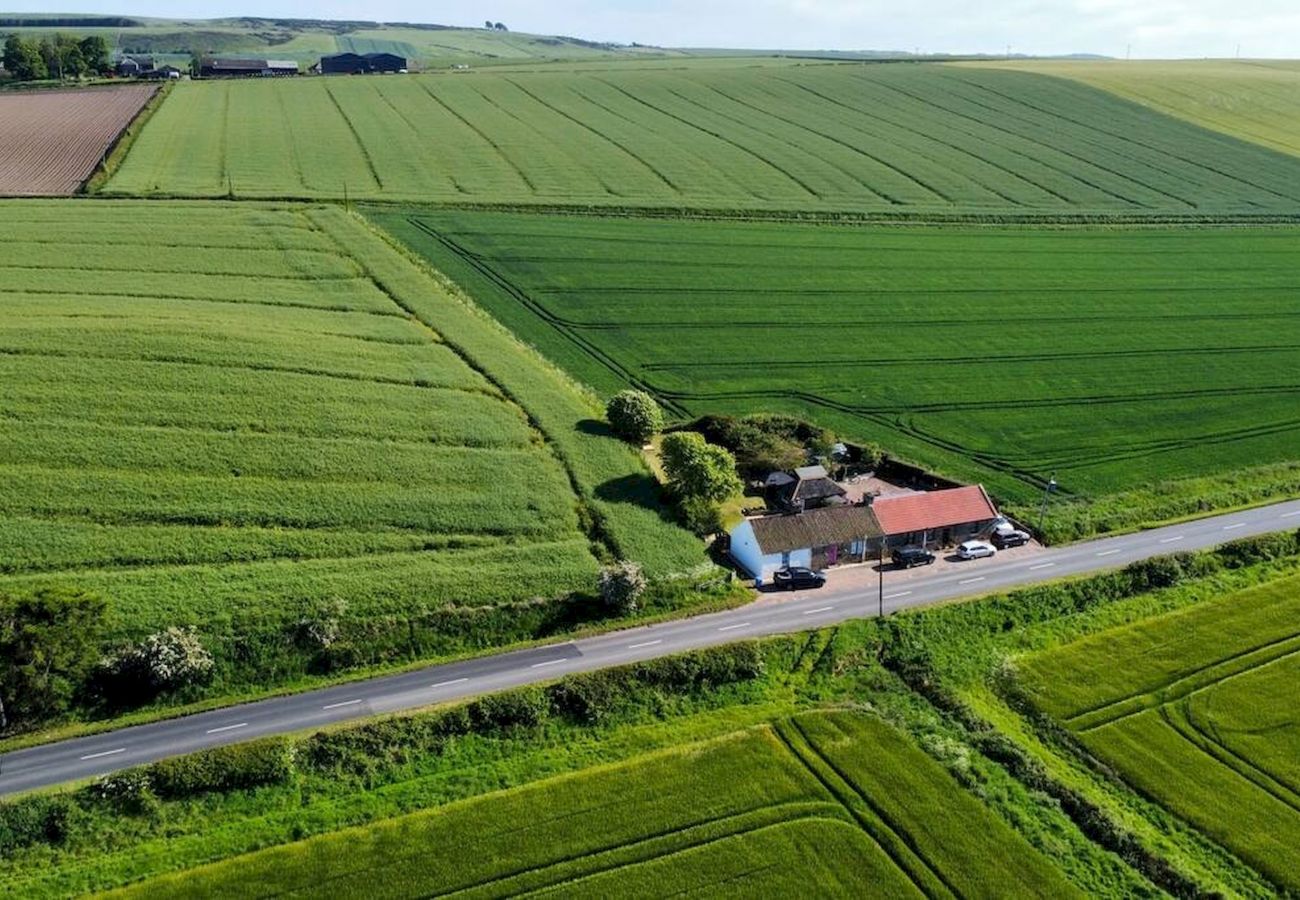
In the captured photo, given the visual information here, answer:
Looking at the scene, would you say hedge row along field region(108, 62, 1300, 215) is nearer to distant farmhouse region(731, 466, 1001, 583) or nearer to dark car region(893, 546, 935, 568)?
distant farmhouse region(731, 466, 1001, 583)

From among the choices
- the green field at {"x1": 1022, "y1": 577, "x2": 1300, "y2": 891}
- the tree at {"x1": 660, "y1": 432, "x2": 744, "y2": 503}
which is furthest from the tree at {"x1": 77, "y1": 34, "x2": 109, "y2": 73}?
the green field at {"x1": 1022, "y1": 577, "x2": 1300, "y2": 891}

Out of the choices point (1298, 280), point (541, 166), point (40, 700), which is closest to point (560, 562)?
point (40, 700)

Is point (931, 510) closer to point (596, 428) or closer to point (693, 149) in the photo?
point (596, 428)

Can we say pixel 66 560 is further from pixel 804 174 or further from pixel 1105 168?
pixel 1105 168

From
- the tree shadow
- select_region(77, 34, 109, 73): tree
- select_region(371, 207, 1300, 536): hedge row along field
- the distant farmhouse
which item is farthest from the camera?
select_region(77, 34, 109, 73): tree

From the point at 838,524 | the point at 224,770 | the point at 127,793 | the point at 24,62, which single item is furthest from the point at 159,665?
the point at 24,62

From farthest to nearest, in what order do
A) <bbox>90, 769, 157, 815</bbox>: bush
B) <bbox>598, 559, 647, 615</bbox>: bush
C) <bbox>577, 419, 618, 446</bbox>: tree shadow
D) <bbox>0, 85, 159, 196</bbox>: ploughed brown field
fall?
1. <bbox>0, 85, 159, 196</bbox>: ploughed brown field
2. <bbox>577, 419, 618, 446</bbox>: tree shadow
3. <bbox>598, 559, 647, 615</bbox>: bush
4. <bbox>90, 769, 157, 815</bbox>: bush

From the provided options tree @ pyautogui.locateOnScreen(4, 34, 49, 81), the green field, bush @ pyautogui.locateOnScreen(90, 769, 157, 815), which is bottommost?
bush @ pyautogui.locateOnScreen(90, 769, 157, 815)
